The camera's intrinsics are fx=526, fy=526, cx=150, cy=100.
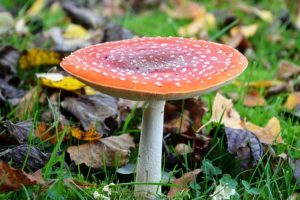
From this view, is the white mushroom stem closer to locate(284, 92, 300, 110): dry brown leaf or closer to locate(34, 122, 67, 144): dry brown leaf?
locate(34, 122, 67, 144): dry brown leaf

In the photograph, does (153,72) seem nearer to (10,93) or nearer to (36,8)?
(10,93)

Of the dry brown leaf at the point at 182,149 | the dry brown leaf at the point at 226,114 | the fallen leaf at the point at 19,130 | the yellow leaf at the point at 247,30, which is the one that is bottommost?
the yellow leaf at the point at 247,30

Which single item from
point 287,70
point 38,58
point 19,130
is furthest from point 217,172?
point 287,70

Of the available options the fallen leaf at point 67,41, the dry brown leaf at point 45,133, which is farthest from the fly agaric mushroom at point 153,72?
the fallen leaf at point 67,41

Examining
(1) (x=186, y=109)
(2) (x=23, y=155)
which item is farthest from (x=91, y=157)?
(1) (x=186, y=109)

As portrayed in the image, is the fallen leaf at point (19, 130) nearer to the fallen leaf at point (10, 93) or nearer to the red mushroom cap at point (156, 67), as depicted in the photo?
the fallen leaf at point (10, 93)
